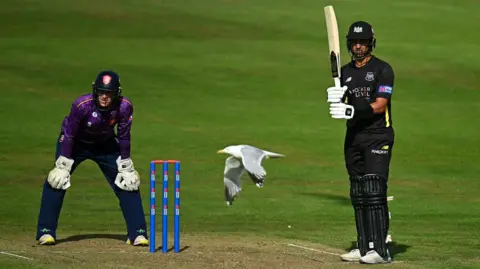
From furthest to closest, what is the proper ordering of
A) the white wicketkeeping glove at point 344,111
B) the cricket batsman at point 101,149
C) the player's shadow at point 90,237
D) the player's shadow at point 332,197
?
the player's shadow at point 332,197
the player's shadow at point 90,237
the cricket batsman at point 101,149
the white wicketkeeping glove at point 344,111

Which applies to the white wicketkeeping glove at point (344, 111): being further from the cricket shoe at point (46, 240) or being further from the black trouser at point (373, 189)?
the cricket shoe at point (46, 240)

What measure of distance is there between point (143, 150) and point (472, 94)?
10.3 meters

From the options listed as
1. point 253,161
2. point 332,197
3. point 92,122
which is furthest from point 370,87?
point 332,197

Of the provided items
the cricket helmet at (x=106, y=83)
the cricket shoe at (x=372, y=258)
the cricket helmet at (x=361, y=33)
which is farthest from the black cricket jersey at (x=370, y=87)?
the cricket helmet at (x=106, y=83)

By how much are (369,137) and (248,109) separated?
58.2 feet

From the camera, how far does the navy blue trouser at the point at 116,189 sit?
42.0ft

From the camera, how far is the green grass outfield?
16891 mm

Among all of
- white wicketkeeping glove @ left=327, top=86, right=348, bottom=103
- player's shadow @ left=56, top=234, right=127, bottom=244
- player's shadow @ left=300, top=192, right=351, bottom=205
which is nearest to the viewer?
white wicketkeeping glove @ left=327, top=86, right=348, bottom=103

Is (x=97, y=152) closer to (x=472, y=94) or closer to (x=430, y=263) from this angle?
(x=430, y=263)

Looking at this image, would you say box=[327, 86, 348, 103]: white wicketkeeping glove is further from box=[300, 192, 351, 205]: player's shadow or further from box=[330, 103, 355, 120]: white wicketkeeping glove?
box=[300, 192, 351, 205]: player's shadow

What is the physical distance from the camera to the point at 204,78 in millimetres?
32031

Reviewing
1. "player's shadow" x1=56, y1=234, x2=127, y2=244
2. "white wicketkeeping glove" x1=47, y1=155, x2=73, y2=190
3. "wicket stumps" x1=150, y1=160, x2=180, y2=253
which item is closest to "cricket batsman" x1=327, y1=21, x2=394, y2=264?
"wicket stumps" x1=150, y1=160, x2=180, y2=253

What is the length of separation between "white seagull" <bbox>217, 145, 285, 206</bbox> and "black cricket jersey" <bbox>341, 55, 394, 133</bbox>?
847mm

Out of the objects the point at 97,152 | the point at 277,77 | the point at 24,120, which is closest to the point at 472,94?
the point at 277,77
